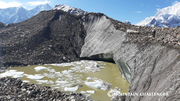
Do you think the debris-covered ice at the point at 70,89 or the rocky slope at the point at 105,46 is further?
the debris-covered ice at the point at 70,89

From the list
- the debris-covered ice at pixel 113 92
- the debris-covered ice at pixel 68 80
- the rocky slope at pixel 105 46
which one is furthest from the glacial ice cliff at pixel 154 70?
the debris-covered ice at pixel 68 80

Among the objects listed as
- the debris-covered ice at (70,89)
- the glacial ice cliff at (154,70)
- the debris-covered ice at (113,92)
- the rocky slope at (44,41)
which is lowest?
the debris-covered ice at (113,92)

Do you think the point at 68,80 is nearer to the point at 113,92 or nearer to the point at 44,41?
the point at 113,92

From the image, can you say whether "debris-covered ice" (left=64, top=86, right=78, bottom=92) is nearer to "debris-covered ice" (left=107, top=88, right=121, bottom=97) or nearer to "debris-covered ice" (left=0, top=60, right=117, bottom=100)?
"debris-covered ice" (left=0, top=60, right=117, bottom=100)

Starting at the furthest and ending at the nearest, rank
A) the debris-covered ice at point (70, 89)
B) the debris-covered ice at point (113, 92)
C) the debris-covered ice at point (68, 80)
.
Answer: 1. the debris-covered ice at point (68, 80)
2. the debris-covered ice at point (70, 89)
3. the debris-covered ice at point (113, 92)

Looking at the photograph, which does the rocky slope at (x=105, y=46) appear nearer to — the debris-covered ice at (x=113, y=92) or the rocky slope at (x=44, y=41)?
the rocky slope at (x=44, y=41)

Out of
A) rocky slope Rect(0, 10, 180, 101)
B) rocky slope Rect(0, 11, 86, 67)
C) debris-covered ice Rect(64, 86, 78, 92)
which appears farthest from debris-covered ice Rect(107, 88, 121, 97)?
rocky slope Rect(0, 11, 86, 67)

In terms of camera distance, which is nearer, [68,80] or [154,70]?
[154,70]

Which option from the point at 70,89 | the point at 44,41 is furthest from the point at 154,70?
the point at 44,41
